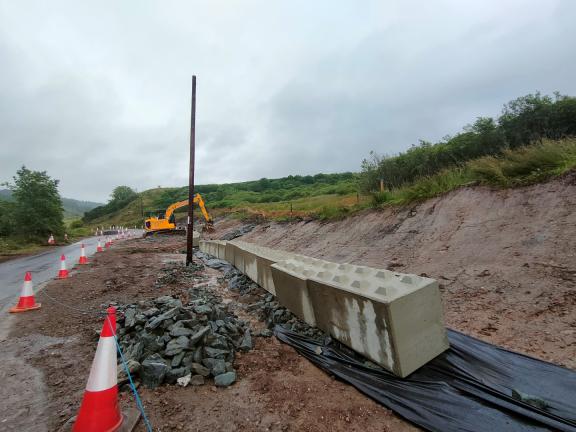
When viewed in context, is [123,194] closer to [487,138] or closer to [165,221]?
[165,221]

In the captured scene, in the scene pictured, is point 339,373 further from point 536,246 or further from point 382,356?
point 536,246

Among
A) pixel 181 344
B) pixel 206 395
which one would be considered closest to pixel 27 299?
pixel 181 344

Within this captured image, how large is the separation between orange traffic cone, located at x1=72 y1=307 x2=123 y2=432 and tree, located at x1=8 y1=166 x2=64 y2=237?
3141 centimetres

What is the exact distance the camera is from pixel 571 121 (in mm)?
20531

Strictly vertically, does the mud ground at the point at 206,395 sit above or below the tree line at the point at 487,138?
below

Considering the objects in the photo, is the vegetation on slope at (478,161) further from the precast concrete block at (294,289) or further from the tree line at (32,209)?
the tree line at (32,209)

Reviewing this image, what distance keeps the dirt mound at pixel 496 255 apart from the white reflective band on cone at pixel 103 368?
14.2 feet

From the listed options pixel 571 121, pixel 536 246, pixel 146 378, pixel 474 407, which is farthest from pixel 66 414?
pixel 571 121

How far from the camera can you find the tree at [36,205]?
25.4 m

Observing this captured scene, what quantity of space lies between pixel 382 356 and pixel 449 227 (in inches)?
217

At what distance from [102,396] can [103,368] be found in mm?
209

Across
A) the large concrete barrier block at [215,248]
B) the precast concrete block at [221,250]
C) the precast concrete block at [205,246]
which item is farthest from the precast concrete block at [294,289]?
the precast concrete block at [205,246]

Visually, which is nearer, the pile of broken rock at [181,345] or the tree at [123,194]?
the pile of broken rock at [181,345]

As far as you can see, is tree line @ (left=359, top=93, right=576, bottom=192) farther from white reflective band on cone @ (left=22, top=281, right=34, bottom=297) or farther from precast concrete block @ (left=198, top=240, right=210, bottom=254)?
white reflective band on cone @ (left=22, top=281, right=34, bottom=297)
